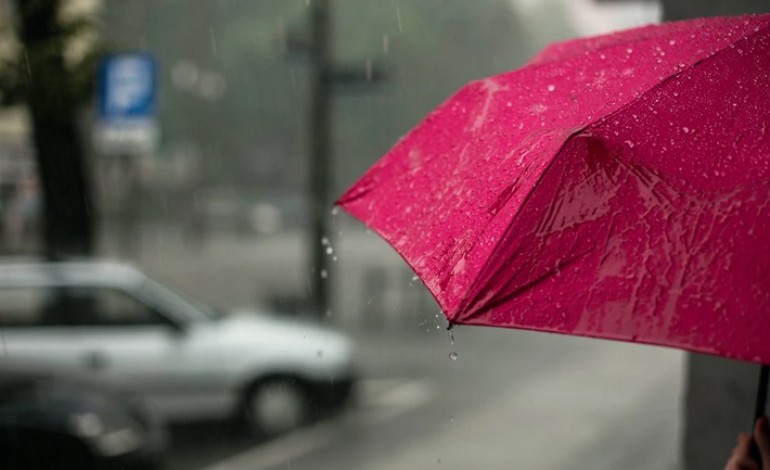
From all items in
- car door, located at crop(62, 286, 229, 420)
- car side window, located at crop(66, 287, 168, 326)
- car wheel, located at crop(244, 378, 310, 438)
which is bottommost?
car wheel, located at crop(244, 378, 310, 438)

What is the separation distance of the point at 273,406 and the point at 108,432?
2.61m

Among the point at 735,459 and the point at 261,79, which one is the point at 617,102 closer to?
the point at 735,459

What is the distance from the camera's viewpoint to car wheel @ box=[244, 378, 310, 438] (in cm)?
894

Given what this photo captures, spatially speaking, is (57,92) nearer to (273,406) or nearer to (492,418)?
(273,406)

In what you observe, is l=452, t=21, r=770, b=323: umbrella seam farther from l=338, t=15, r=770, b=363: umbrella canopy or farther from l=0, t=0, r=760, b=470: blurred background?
l=0, t=0, r=760, b=470: blurred background

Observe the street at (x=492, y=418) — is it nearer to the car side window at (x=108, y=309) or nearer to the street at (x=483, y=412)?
the street at (x=483, y=412)

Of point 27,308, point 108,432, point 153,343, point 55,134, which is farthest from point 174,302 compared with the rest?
point 55,134

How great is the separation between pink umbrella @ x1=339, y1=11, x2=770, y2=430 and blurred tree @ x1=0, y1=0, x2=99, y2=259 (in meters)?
7.93

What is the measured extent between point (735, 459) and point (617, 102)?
0.61m

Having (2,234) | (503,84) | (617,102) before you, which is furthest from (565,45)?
(2,234)

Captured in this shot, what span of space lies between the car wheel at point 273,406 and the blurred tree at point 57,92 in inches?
85.8

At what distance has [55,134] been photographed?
10.4 metres

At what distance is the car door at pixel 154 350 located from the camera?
333 inches

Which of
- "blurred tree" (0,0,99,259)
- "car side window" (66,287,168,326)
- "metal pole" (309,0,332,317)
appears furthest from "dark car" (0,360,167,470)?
"metal pole" (309,0,332,317)
